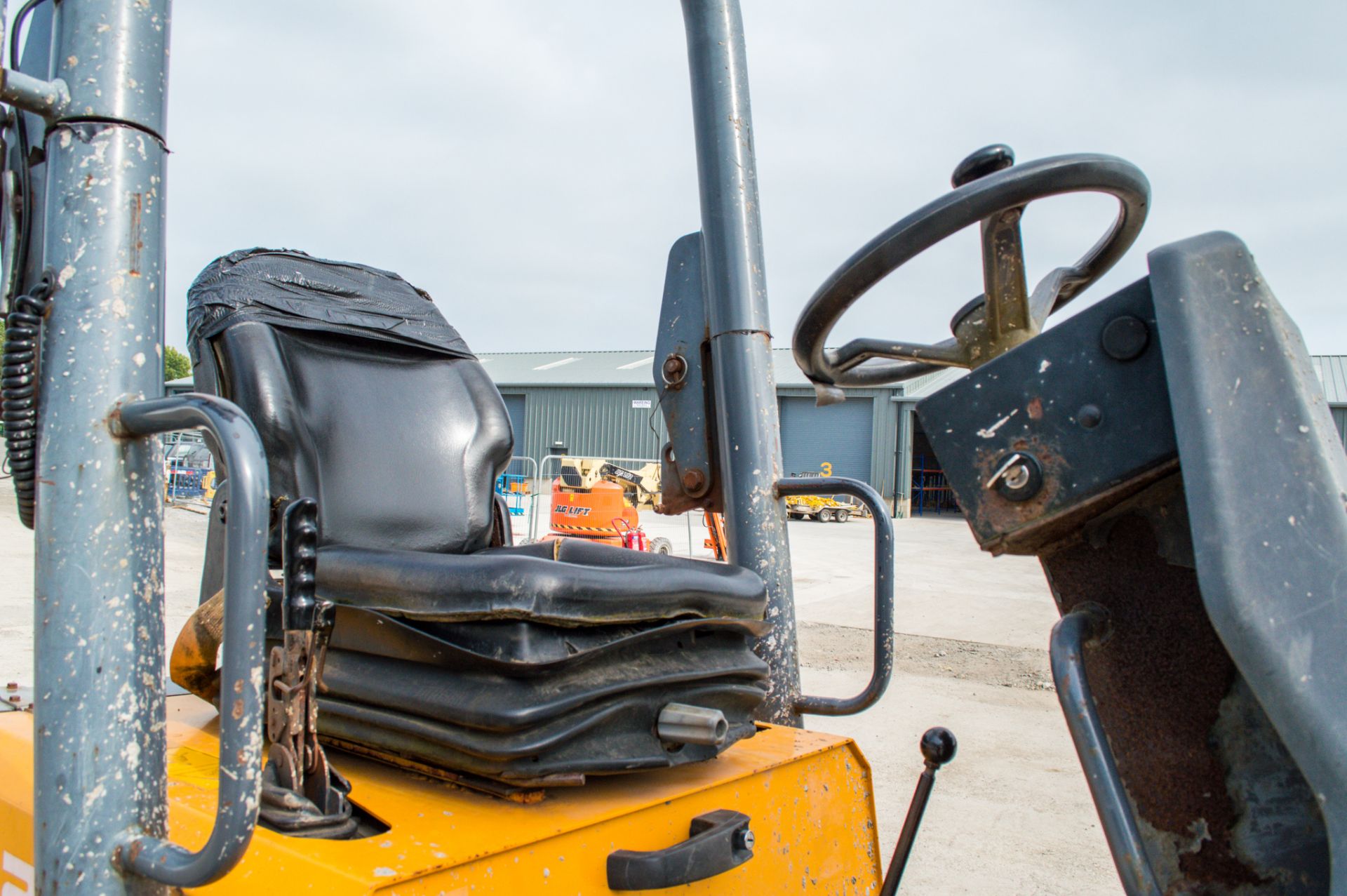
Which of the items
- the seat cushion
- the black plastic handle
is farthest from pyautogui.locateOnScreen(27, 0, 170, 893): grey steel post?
the black plastic handle

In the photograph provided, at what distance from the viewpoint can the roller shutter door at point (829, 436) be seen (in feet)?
81.8

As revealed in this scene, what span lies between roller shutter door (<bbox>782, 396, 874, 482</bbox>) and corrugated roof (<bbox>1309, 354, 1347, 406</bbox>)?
1069 cm

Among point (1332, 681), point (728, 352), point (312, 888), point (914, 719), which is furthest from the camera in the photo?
point (914, 719)

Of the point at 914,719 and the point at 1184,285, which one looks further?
the point at 914,719

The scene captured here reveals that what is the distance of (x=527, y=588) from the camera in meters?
1.19

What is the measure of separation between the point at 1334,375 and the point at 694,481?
3001 centimetres

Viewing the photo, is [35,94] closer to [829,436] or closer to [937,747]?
[937,747]

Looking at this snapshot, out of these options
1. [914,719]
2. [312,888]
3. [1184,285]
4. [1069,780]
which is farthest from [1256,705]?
[914,719]

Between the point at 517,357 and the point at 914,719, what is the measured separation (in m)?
30.2

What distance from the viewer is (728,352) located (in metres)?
1.85

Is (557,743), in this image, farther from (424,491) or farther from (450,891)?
(424,491)

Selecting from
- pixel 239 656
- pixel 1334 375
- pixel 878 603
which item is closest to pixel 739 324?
pixel 878 603

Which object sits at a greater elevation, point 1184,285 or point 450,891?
point 1184,285

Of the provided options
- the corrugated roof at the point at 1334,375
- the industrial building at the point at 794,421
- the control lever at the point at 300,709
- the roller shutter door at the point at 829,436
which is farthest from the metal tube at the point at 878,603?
the corrugated roof at the point at 1334,375
